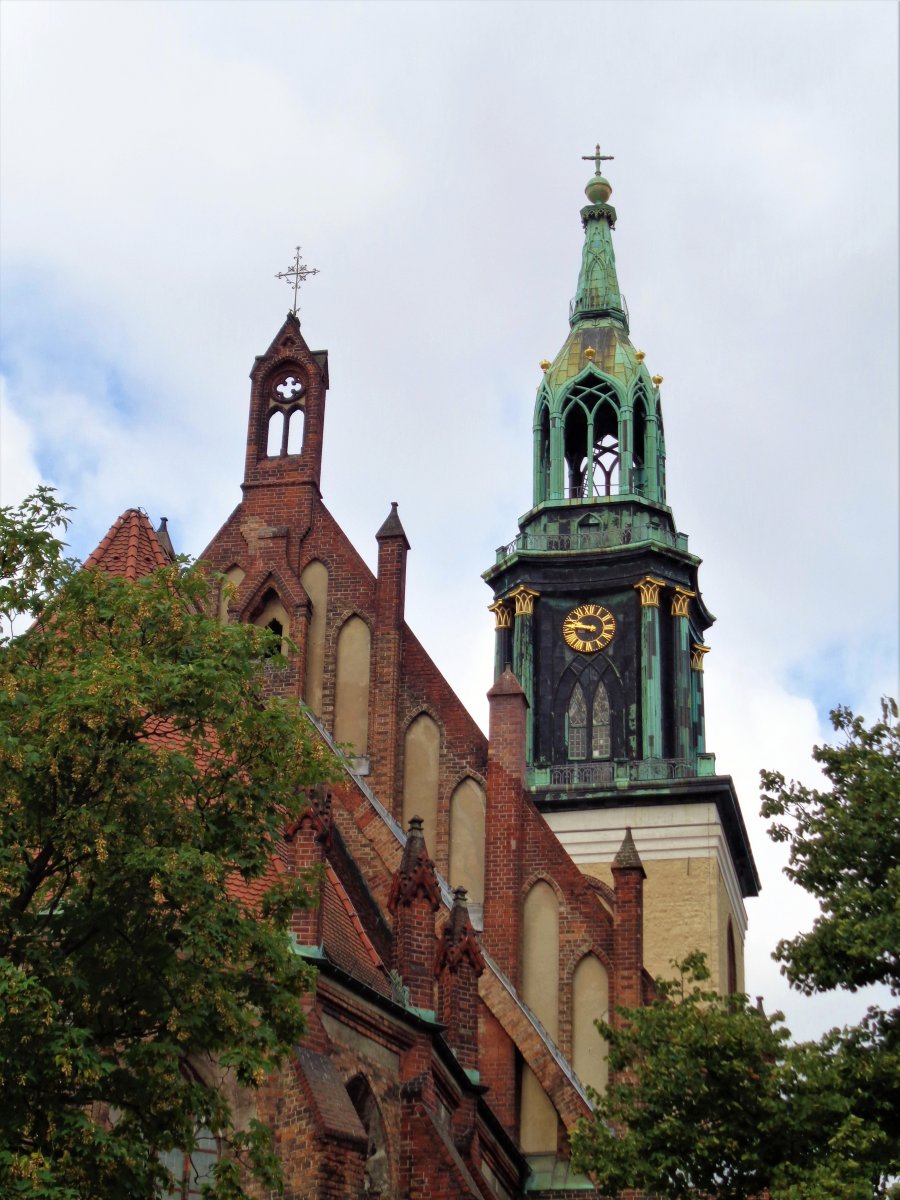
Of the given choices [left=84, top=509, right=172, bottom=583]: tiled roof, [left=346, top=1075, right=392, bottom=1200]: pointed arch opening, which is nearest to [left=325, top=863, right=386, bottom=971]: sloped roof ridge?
[left=346, top=1075, right=392, bottom=1200]: pointed arch opening

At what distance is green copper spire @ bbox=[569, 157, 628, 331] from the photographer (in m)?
51.4

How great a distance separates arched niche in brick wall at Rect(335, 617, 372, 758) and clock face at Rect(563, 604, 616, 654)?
1680 cm

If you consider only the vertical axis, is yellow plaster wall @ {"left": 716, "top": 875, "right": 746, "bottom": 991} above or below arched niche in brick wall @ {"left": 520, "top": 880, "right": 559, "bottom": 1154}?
above

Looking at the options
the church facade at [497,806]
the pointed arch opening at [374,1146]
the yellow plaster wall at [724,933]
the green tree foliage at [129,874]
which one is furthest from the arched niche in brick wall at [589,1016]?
the green tree foliage at [129,874]

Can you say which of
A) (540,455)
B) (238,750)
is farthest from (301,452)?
(540,455)

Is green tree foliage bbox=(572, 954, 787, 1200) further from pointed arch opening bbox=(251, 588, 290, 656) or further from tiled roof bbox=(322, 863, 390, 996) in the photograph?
pointed arch opening bbox=(251, 588, 290, 656)

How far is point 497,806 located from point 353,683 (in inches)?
126

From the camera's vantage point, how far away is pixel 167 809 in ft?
49.4

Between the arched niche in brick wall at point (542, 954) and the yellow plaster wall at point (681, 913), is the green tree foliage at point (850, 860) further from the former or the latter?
the yellow plaster wall at point (681, 913)

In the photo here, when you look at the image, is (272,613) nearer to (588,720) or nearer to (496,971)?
(496,971)

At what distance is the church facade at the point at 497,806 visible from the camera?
21.3m

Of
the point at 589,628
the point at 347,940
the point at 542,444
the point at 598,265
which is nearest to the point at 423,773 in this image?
the point at 347,940

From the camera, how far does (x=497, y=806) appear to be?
28250mm

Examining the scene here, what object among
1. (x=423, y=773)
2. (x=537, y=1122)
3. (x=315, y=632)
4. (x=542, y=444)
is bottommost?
(x=537, y=1122)
